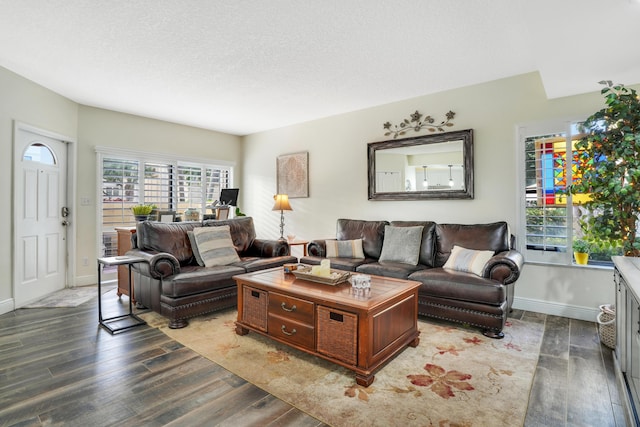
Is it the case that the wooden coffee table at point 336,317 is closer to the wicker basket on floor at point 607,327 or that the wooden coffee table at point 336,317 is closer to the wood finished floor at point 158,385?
the wood finished floor at point 158,385

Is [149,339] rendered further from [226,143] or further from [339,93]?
[226,143]

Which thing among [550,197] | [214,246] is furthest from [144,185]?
[550,197]

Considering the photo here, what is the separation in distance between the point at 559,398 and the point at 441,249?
6.49 ft

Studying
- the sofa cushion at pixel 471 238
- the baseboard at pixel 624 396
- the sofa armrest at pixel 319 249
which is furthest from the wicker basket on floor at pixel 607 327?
the sofa armrest at pixel 319 249

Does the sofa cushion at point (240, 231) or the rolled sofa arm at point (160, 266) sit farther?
the sofa cushion at point (240, 231)

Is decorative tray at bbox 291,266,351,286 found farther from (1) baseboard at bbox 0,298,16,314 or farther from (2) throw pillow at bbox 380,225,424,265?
(1) baseboard at bbox 0,298,16,314

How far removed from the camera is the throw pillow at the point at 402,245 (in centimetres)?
386

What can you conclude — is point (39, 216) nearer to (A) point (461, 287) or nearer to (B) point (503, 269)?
(A) point (461, 287)

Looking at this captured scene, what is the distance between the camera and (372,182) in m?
4.79

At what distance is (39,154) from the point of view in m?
4.18

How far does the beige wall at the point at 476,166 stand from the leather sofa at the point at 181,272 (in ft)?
4.64

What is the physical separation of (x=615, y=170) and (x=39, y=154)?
248 inches

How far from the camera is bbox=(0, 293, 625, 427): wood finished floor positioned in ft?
5.85

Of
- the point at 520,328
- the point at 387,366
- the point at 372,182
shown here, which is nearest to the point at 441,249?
the point at 520,328
